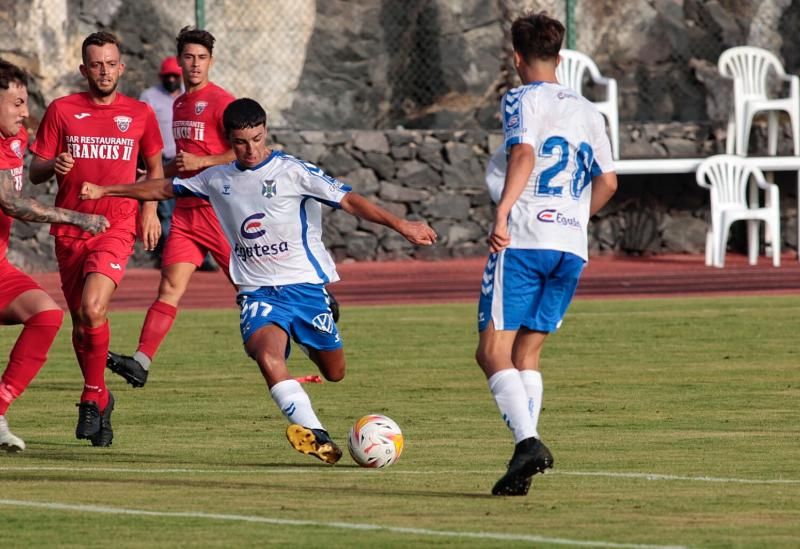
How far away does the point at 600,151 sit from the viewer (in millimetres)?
8016

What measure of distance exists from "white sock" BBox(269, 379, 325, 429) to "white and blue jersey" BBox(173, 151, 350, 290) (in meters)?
0.58

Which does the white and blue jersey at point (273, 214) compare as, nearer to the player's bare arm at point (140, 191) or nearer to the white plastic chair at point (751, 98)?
the player's bare arm at point (140, 191)

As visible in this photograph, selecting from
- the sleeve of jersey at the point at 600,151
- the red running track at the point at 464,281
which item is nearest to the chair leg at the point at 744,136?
the red running track at the point at 464,281

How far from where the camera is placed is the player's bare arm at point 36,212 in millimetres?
9375

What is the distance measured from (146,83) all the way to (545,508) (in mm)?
19785

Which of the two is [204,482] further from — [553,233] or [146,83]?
[146,83]

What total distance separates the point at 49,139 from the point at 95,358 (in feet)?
4.21

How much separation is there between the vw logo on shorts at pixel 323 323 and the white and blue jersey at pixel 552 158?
1.45m

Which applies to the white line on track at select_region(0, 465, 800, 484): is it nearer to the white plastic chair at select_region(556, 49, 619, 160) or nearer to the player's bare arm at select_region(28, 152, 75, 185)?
the player's bare arm at select_region(28, 152, 75, 185)

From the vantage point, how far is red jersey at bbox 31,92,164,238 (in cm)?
1040

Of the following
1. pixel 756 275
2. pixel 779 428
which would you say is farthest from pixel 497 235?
pixel 756 275

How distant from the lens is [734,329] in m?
16.1

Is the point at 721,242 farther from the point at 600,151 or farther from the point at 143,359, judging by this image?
the point at 600,151

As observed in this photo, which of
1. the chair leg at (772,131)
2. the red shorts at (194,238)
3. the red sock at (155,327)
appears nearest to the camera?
the red sock at (155,327)
